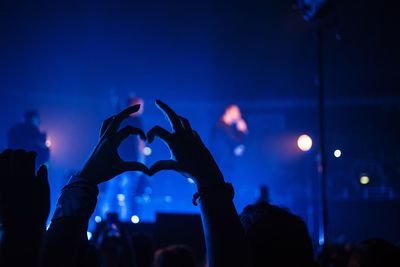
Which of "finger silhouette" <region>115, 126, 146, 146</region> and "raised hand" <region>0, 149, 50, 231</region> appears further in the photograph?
"finger silhouette" <region>115, 126, 146, 146</region>

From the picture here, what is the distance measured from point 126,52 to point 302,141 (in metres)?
5.37

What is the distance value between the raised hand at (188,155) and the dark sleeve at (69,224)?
0.87 feet

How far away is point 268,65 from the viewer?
485 inches

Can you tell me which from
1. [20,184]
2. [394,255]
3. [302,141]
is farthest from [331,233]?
[20,184]

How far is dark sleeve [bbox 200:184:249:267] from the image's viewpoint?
1.22 meters

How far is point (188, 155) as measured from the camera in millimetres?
1318

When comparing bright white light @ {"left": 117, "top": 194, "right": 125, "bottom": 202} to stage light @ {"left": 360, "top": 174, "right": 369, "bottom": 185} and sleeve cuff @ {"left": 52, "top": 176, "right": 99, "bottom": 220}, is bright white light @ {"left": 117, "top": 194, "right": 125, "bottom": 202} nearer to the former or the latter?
stage light @ {"left": 360, "top": 174, "right": 369, "bottom": 185}

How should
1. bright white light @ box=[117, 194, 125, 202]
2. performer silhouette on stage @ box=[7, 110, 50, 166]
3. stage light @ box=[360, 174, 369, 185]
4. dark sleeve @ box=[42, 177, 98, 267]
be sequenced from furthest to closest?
stage light @ box=[360, 174, 369, 185] < bright white light @ box=[117, 194, 125, 202] < performer silhouette on stage @ box=[7, 110, 50, 166] < dark sleeve @ box=[42, 177, 98, 267]

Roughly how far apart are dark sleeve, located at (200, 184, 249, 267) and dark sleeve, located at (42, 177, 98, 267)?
0.35 metres

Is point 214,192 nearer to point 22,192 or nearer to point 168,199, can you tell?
point 22,192

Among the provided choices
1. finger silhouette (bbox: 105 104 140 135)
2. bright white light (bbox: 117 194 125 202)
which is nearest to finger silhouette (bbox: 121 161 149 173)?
finger silhouette (bbox: 105 104 140 135)

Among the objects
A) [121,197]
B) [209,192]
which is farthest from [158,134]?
[121,197]

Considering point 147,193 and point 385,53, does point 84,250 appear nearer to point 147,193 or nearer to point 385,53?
point 147,193

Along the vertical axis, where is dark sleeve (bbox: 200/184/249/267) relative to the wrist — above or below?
below
